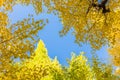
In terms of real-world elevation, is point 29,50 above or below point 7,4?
below

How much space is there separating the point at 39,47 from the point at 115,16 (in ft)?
61.8

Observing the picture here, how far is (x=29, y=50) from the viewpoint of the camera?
12016mm

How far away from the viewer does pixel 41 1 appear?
50.2 ft

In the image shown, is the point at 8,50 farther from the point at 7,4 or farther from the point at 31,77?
the point at 7,4

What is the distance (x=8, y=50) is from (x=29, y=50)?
773 millimetres

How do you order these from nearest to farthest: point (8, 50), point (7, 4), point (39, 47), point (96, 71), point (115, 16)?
point (8, 50) → point (7, 4) → point (115, 16) → point (96, 71) → point (39, 47)

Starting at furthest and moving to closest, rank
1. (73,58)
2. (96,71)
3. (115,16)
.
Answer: (73,58) < (96,71) < (115,16)

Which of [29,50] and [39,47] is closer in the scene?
[29,50]

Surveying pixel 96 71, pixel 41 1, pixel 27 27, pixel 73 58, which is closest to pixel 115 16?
pixel 41 1

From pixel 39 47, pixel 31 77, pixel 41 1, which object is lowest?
pixel 31 77

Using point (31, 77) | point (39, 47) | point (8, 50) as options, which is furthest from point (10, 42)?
point (39, 47)

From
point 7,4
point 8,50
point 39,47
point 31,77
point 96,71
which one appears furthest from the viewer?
point 39,47

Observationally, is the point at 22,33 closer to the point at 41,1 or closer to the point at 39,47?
the point at 41,1

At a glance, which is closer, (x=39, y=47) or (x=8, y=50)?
(x=8, y=50)
